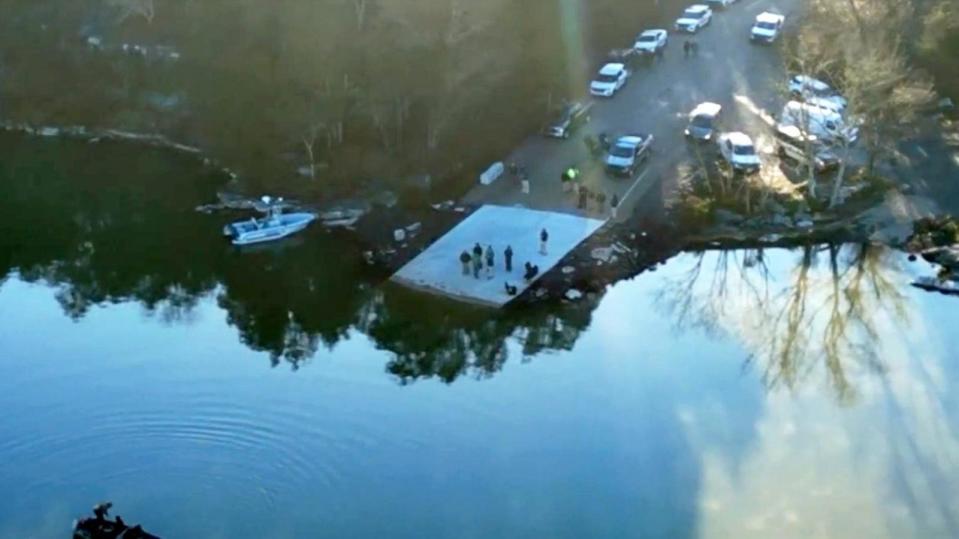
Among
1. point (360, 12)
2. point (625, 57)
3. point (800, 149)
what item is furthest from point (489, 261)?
point (625, 57)

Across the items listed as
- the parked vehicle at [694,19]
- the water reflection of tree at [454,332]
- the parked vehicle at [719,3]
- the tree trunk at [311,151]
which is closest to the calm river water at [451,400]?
the water reflection of tree at [454,332]

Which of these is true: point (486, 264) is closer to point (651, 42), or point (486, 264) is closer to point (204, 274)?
point (204, 274)

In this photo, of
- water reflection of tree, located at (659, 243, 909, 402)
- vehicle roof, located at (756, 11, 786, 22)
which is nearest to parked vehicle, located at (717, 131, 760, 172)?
water reflection of tree, located at (659, 243, 909, 402)

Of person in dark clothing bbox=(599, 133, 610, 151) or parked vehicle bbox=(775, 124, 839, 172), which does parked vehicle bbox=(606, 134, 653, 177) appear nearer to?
person in dark clothing bbox=(599, 133, 610, 151)

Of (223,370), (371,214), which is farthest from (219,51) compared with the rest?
A: (223,370)

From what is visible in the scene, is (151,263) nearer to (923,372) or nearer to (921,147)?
(923,372)

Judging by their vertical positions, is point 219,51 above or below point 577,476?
above
